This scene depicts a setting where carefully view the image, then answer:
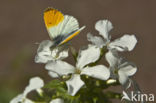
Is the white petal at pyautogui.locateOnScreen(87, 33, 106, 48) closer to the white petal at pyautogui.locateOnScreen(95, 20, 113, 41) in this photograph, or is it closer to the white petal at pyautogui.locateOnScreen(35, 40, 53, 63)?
the white petal at pyautogui.locateOnScreen(95, 20, 113, 41)

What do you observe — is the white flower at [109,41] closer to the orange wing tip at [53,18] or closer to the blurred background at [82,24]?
the orange wing tip at [53,18]

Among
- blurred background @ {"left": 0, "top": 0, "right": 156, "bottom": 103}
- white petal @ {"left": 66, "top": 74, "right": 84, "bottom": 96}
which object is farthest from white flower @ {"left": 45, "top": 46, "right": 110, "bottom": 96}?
blurred background @ {"left": 0, "top": 0, "right": 156, "bottom": 103}

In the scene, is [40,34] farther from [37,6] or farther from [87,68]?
[87,68]

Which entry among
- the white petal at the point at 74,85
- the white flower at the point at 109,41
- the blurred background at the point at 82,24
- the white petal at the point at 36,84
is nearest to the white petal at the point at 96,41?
the white flower at the point at 109,41

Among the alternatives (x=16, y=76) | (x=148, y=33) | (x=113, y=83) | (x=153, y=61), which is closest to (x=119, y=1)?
(x=148, y=33)

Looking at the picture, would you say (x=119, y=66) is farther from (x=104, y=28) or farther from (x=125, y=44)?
(x=104, y=28)

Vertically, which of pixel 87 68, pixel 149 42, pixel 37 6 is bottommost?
pixel 87 68

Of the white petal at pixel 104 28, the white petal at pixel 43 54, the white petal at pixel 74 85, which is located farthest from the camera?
the white petal at pixel 104 28
